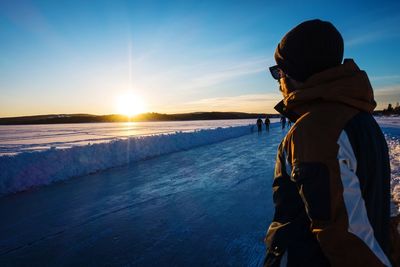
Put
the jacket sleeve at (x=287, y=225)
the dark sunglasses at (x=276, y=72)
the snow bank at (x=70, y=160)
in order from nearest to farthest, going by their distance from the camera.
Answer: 1. the jacket sleeve at (x=287, y=225)
2. the dark sunglasses at (x=276, y=72)
3. the snow bank at (x=70, y=160)

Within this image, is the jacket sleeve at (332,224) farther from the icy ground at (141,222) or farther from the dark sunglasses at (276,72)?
the icy ground at (141,222)

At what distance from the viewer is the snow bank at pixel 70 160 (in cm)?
875

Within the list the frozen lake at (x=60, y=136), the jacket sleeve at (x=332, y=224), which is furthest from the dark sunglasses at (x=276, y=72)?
the frozen lake at (x=60, y=136)

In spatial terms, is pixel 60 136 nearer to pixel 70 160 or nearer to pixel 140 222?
pixel 70 160

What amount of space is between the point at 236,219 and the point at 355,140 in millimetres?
4367

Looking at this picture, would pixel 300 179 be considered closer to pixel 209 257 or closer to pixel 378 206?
pixel 378 206

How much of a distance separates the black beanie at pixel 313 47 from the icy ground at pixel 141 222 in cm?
294

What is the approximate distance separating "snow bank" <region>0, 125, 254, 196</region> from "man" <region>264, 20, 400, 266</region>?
8.80m

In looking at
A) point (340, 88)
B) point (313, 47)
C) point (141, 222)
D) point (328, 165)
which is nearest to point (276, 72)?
point (313, 47)

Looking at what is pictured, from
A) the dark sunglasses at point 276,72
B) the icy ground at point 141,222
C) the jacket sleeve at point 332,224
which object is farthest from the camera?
the icy ground at point 141,222

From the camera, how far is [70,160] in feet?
36.1

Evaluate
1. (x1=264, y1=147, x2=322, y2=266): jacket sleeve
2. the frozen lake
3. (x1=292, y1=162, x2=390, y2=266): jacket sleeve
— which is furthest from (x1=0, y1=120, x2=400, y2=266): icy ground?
the frozen lake

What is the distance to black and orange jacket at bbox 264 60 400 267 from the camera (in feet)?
4.26

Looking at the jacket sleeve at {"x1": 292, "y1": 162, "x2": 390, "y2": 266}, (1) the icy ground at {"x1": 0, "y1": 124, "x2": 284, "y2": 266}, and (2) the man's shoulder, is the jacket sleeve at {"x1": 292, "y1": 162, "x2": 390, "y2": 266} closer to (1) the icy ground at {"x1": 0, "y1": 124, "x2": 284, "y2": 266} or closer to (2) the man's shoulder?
(2) the man's shoulder
